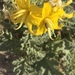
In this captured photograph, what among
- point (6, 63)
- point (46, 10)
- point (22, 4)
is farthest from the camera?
point (6, 63)

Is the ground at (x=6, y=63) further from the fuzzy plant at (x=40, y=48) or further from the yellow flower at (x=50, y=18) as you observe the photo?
the yellow flower at (x=50, y=18)

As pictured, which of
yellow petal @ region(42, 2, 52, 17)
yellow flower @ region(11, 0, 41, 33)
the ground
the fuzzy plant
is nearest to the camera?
yellow petal @ region(42, 2, 52, 17)

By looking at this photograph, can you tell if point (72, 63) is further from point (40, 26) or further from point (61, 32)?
point (40, 26)

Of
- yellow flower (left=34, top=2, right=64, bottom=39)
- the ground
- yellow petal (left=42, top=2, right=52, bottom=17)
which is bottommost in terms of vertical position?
the ground

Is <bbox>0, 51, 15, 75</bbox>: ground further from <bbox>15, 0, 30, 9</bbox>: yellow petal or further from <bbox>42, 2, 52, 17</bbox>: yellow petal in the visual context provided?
<bbox>42, 2, 52, 17</bbox>: yellow petal

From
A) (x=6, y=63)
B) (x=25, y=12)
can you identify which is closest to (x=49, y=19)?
(x=25, y=12)

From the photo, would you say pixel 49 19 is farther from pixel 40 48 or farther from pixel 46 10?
pixel 40 48

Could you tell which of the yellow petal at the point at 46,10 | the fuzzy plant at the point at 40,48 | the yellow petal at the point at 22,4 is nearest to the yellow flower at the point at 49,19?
the yellow petal at the point at 46,10

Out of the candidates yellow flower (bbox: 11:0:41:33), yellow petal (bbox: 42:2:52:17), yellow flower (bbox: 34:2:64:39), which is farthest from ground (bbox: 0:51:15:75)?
yellow petal (bbox: 42:2:52:17)

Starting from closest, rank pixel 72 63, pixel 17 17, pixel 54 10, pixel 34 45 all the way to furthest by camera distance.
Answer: pixel 54 10 → pixel 17 17 → pixel 34 45 → pixel 72 63

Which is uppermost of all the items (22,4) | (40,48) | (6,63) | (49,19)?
(22,4)

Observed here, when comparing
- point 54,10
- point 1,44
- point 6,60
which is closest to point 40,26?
point 54,10
